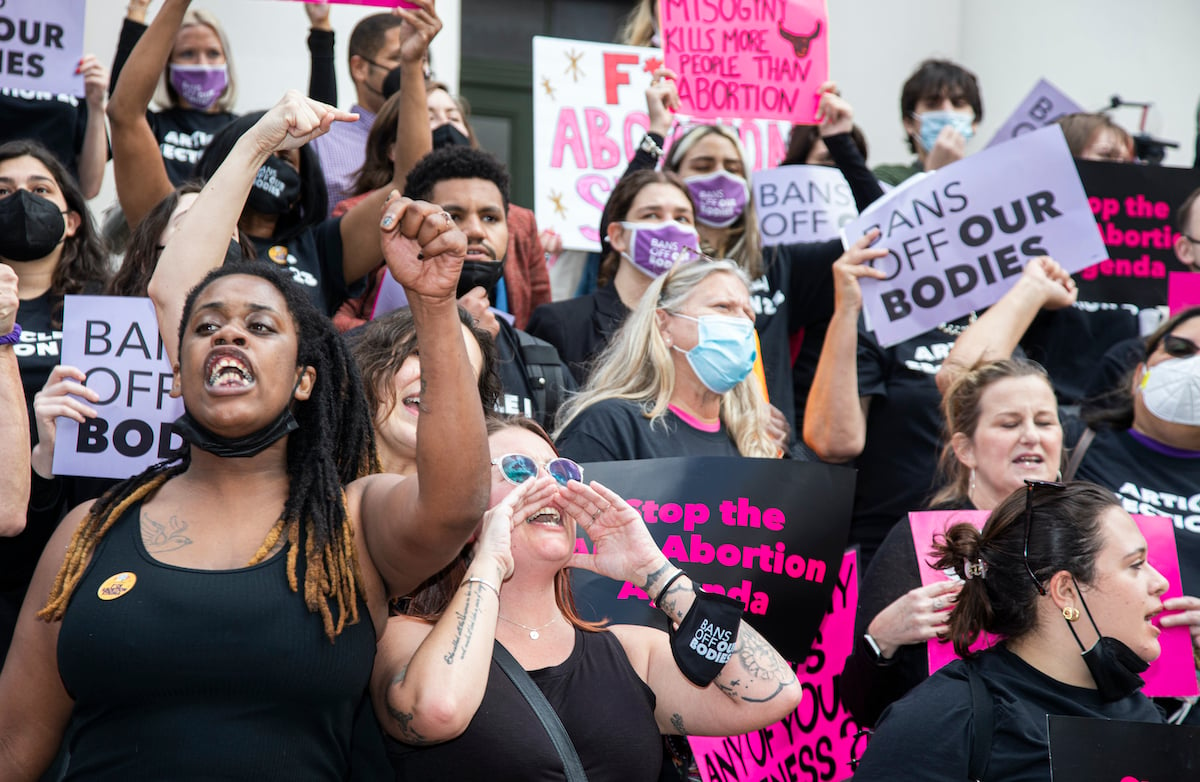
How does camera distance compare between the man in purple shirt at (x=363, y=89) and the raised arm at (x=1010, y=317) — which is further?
the man in purple shirt at (x=363, y=89)

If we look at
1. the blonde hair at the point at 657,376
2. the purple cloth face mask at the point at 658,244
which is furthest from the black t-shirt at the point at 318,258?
the purple cloth face mask at the point at 658,244

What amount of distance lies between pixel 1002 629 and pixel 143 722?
2203mm

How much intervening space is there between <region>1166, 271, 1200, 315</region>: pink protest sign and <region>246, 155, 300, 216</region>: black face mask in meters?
3.41

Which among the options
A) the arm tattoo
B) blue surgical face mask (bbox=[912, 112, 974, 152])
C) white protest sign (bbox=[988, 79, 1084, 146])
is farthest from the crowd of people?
white protest sign (bbox=[988, 79, 1084, 146])

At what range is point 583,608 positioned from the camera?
406 cm

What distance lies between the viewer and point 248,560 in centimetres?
293

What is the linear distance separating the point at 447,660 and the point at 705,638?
70 centimetres

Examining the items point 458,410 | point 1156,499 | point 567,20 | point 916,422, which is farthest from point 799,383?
point 567,20

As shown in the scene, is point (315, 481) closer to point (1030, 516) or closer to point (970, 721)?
point (970, 721)

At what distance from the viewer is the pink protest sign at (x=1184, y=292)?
5.79 metres

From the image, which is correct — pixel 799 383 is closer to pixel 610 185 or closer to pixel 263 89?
pixel 610 185

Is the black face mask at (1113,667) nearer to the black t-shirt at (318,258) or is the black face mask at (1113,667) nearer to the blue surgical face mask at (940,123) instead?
the black t-shirt at (318,258)

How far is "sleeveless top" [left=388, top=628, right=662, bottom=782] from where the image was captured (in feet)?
10.3

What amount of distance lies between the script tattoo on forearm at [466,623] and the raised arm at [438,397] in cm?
20
